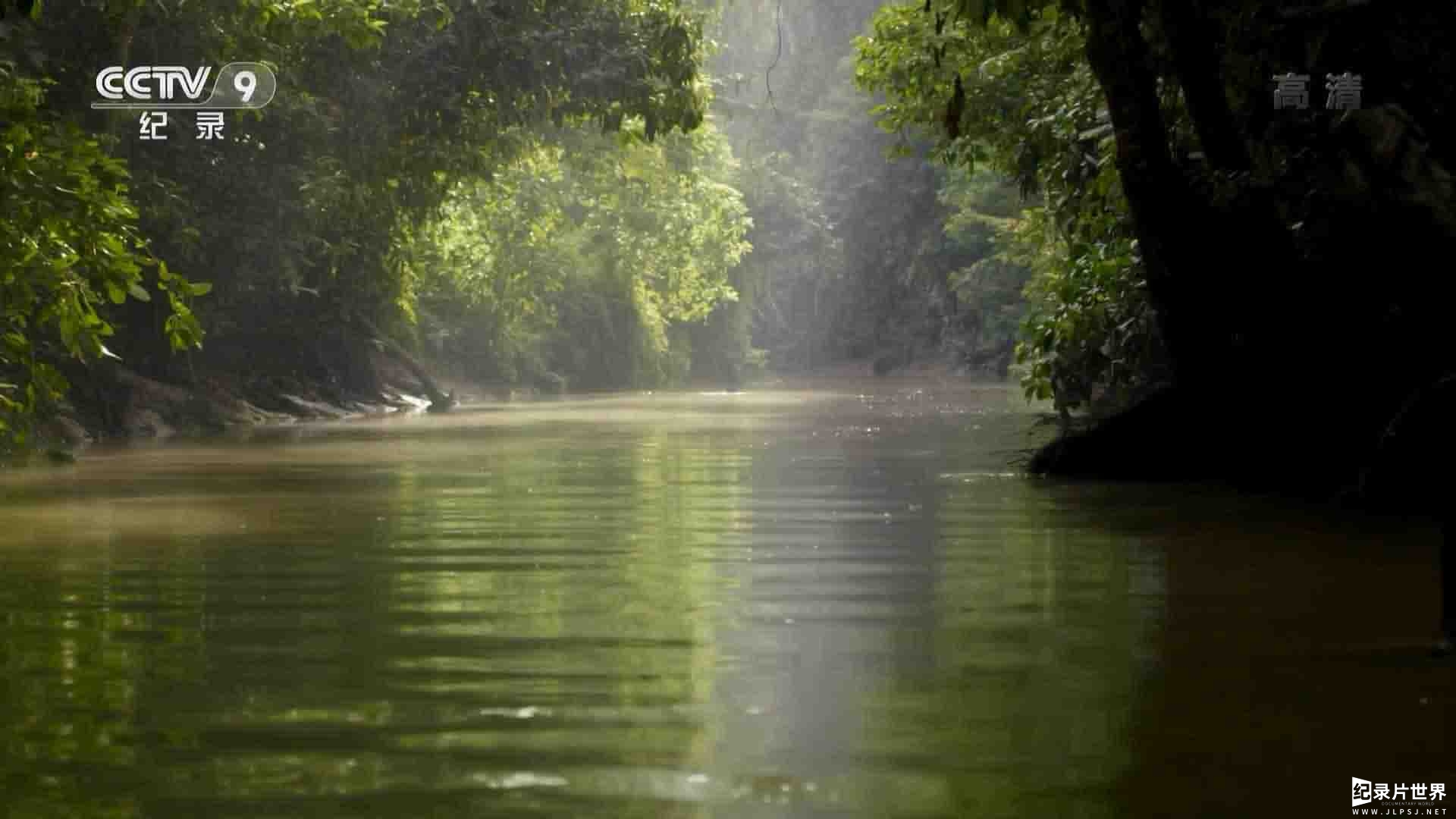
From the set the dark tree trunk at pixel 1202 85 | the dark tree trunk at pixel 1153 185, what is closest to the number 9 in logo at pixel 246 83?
the dark tree trunk at pixel 1153 185

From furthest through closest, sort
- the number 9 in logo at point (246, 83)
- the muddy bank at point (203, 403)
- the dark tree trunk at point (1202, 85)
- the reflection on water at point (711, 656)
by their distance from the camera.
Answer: the number 9 in logo at point (246, 83), the muddy bank at point (203, 403), the dark tree trunk at point (1202, 85), the reflection on water at point (711, 656)

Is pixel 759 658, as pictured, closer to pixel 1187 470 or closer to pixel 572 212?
pixel 1187 470

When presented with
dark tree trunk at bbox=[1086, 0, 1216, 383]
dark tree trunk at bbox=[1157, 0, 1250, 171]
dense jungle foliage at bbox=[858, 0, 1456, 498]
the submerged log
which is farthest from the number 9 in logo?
dark tree trunk at bbox=[1157, 0, 1250, 171]

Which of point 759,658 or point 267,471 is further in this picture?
point 267,471

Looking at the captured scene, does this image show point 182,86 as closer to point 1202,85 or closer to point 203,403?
point 203,403

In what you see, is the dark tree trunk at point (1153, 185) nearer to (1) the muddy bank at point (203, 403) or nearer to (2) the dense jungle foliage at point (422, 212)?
(2) the dense jungle foliage at point (422, 212)

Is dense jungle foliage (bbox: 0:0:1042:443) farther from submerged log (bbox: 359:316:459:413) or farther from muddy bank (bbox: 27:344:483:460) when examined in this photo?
submerged log (bbox: 359:316:459:413)

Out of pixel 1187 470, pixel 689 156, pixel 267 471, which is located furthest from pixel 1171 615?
pixel 689 156

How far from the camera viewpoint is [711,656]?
24.7 ft

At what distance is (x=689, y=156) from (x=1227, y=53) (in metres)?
35.1

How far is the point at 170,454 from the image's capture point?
2252cm

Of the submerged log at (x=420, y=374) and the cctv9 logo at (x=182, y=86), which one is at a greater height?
the cctv9 logo at (x=182, y=86)

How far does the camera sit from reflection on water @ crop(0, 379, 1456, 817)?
17.7 ft

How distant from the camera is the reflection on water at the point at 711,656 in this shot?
5.41m
